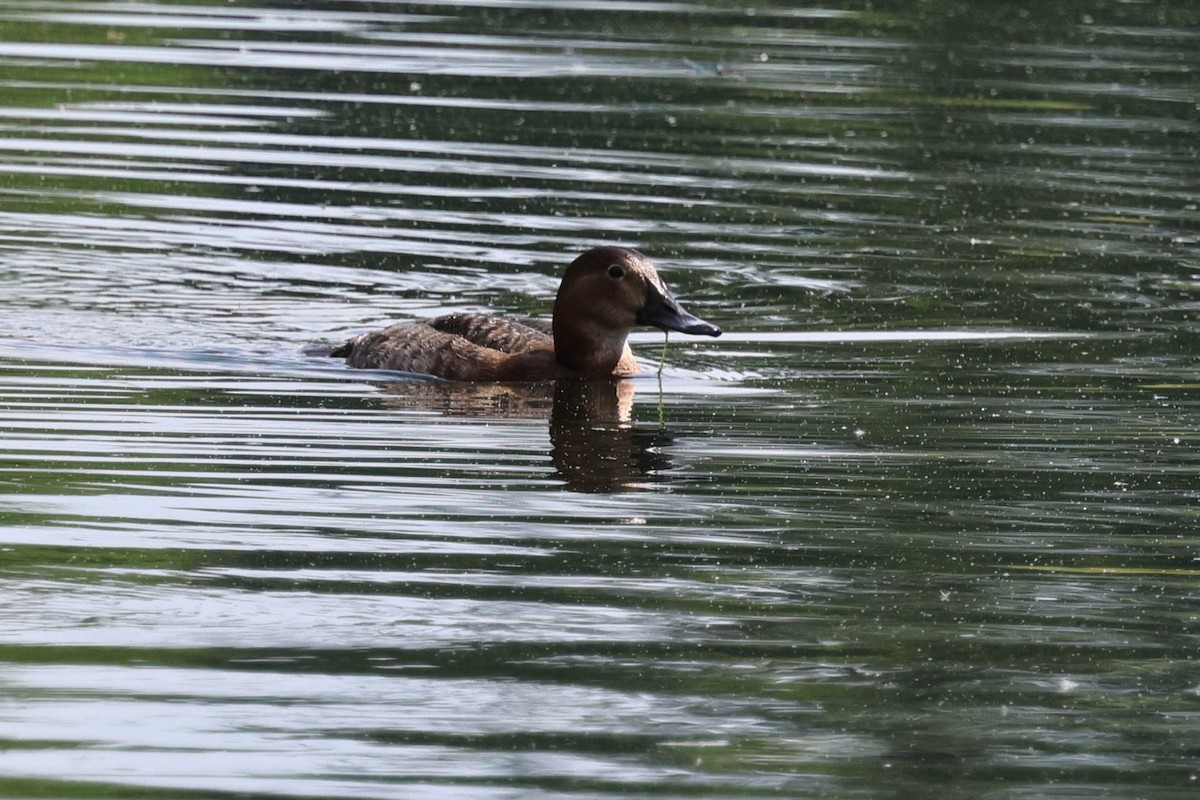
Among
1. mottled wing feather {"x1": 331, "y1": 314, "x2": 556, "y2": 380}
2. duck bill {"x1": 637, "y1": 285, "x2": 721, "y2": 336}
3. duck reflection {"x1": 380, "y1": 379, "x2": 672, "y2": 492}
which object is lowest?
duck reflection {"x1": 380, "y1": 379, "x2": 672, "y2": 492}

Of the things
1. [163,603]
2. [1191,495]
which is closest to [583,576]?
[163,603]

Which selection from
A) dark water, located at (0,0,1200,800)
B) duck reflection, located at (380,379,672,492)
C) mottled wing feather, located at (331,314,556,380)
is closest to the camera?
dark water, located at (0,0,1200,800)

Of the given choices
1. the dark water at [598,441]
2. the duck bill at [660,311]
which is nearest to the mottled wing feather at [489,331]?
the dark water at [598,441]

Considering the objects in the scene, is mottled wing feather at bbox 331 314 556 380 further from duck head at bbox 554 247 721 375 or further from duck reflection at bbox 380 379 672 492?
duck head at bbox 554 247 721 375

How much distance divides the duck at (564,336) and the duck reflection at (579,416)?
0.28ft

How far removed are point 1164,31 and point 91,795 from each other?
62.5 feet

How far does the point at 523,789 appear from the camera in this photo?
5203mm

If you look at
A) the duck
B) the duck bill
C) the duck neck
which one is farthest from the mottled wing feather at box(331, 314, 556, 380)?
the duck bill

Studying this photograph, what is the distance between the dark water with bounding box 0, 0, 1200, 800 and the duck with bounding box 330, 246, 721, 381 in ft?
0.67

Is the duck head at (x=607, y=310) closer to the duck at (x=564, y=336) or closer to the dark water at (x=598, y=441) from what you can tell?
the duck at (x=564, y=336)

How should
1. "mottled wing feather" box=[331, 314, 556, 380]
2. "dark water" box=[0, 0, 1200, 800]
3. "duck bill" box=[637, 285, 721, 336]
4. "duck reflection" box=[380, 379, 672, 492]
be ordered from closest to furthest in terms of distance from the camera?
"dark water" box=[0, 0, 1200, 800], "duck reflection" box=[380, 379, 672, 492], "mottled wing feather" box=[331, 314, 556, 380], "duck bill" box=[637, 285, 721, 336]

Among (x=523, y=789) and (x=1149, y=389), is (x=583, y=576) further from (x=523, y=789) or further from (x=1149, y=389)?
(x=1149, y=389)

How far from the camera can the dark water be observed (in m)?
5.64

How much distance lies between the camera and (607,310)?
10.7 meters
